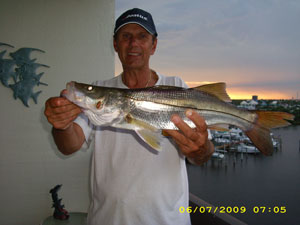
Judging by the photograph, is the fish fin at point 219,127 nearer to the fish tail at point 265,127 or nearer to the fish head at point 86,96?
the fish tail at point 265,127

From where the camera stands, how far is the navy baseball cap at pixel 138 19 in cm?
175

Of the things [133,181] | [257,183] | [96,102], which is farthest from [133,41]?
[257,183]

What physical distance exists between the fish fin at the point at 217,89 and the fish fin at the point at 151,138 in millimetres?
493

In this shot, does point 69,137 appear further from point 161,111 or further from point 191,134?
point 191,134

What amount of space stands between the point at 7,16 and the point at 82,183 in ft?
10.0

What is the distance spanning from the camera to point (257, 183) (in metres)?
37.0

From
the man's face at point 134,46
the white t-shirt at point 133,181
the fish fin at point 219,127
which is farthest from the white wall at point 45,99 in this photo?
the fish fin at point 219,127

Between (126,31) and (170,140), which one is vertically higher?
(126,31)

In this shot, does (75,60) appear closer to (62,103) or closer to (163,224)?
(62,103)

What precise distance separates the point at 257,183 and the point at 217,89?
41.4 meters

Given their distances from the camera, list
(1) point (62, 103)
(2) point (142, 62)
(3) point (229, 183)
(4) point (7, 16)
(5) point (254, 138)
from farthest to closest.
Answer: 1. (3) point (229, 183)
2. (4) point (7, 16)
3. (2) point (142, 62)
4. (5) point (254, 138)
5. (1) point (62, 103)

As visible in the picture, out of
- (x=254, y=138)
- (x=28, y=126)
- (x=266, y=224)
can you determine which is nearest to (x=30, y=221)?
(x=28, y=126)

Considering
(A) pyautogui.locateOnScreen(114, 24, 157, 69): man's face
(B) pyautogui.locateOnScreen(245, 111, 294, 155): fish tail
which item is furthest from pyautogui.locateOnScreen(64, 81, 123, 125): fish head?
(B) pyautogui.locateOnScreen(245, 111, 294, 155): fish tail

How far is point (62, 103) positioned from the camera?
1.32m
